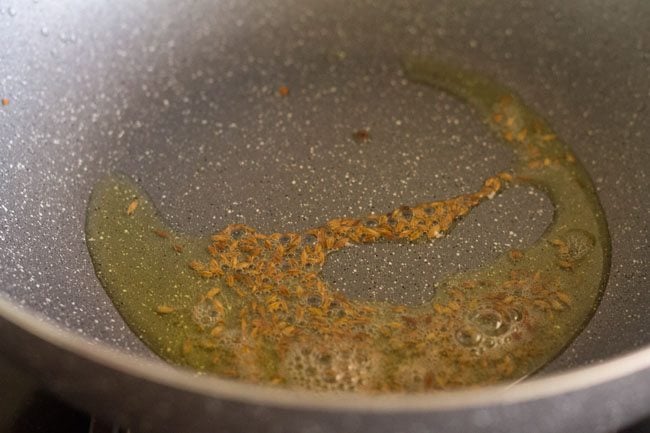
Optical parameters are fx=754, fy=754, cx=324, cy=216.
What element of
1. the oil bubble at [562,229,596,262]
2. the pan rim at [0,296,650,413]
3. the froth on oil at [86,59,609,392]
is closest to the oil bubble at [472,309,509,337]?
the froth on oil at [86,59,609,392]

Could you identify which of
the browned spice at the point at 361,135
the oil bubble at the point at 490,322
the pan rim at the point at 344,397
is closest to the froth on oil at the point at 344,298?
the oil bubble at the point at 490,322

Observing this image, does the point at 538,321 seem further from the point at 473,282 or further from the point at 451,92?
the point at 451,92

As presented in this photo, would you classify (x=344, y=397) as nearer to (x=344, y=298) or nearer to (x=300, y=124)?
(x=344, y=298)

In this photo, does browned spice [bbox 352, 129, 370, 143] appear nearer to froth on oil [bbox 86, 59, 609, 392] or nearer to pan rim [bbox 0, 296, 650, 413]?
froth on oil [bbox 86, 59, 609, 392]

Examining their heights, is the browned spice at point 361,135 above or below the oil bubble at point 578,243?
above

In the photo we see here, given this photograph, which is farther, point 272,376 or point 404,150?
point 404,150

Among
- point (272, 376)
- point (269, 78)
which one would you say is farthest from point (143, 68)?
point (272, 376)

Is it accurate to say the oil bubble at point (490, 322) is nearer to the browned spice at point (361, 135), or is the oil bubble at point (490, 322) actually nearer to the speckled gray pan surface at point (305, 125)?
the speckled gray pan surface at point (305, 125)
